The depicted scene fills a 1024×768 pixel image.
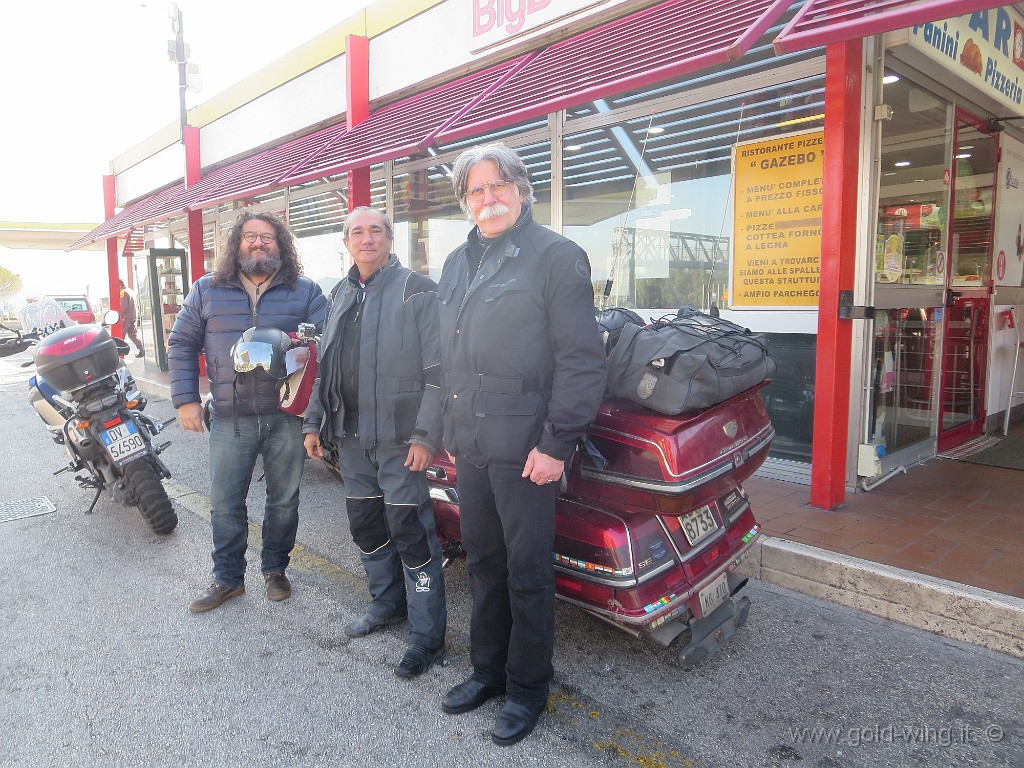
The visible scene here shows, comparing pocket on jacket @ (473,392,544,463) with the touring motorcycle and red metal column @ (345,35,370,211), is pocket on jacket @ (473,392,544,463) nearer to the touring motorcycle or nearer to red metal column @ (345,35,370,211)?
the touring motorcycle

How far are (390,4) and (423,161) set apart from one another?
2.08 meters

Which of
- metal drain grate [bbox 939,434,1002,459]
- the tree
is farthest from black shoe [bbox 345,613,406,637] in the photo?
the tree

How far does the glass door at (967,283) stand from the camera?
548 centimetres

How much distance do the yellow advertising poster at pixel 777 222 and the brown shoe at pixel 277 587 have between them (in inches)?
140

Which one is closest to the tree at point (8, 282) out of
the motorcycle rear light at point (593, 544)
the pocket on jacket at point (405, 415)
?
the pocket on jacket at point (405, 415)

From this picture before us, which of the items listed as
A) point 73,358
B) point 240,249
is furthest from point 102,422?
point 240,249

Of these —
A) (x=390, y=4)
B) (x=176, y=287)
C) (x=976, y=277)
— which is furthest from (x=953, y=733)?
(x=176, y=287)

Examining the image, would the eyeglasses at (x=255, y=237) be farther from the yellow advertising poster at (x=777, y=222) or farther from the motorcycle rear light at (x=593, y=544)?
the yellow advertising poster at (x=777, y=222)

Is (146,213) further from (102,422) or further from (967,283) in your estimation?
(967,283)

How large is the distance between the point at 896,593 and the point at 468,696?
81.2 inches

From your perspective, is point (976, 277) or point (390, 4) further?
point (390, 4)

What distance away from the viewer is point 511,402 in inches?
90.4

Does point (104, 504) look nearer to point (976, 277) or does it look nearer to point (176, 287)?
point (976, 277)

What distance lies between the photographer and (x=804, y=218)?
4.59 meters
